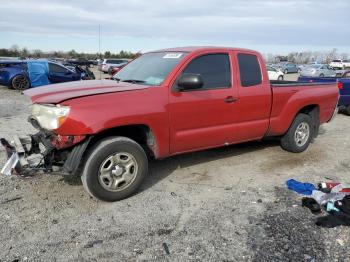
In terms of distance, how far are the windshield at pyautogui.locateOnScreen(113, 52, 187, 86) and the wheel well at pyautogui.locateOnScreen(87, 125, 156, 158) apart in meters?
0.63

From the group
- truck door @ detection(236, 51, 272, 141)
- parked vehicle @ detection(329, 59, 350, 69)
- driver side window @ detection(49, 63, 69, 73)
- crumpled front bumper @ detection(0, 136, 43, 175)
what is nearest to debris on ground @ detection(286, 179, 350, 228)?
truck door @ detection(236, 51, 272, 141)

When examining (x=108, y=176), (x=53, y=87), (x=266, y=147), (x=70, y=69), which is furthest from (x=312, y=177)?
(x=70, y=69)

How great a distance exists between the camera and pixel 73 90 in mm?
4566

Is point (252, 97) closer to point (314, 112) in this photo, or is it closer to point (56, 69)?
point (314, 112)

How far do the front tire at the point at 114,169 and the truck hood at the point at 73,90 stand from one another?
1.96 feet

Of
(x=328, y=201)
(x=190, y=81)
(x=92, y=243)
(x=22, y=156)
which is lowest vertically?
(x=92, y=243)

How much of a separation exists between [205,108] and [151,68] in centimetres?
96

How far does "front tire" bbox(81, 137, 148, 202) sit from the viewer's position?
4.32 meters

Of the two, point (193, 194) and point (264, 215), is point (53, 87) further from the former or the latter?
point (264, 215)

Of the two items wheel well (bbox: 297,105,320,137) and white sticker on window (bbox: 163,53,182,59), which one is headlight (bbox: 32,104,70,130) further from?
wheel well (bbox: 297,105,320,137)

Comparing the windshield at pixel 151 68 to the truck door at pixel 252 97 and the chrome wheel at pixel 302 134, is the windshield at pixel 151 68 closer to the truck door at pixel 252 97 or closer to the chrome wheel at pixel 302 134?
the truck door at pixel 252 97

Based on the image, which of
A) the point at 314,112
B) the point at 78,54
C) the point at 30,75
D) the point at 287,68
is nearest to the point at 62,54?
the point at 78,54

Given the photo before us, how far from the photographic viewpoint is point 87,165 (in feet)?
14.1

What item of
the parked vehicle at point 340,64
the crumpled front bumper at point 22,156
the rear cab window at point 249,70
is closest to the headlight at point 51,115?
the crumpled front bumper at point 22,156
